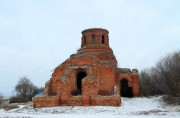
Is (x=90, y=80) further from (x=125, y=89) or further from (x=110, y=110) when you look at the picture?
(x=125, y=89)

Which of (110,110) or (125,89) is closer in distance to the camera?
(110,110)

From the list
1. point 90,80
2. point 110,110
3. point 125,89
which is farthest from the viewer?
point 125,89

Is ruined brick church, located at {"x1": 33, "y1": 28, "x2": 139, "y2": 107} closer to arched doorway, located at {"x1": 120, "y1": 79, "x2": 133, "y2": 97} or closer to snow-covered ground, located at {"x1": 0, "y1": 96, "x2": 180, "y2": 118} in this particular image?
arched doorway, located at {"x1": 120, "y1": 79, "x2": 133, "y2": 97}

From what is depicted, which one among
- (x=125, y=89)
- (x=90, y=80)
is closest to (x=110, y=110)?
(x=90, y=80)

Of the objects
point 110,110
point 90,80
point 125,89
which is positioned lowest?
point 110,110

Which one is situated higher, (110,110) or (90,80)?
(90,80)

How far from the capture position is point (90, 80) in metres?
23.8

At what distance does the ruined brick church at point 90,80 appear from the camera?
2352 cm

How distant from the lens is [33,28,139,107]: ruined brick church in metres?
23.5

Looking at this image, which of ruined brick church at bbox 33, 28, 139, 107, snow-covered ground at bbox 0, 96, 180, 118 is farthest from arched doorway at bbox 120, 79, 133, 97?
snow-covered ground at bbox 0, 96, 180, 118

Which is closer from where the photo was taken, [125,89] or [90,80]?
[90,80]

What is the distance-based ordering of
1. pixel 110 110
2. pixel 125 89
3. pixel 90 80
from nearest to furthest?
1. pixel 110 110
2. pixel 90 80
3. pixel 125 89

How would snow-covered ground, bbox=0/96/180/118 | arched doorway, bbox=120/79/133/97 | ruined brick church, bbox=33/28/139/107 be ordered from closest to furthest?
1. snow-covered ground, bbox=0/96/180/118
2. ruined brick church, bbox=33/28/139/107
3. arched doorway, bbox=120/79/133/97

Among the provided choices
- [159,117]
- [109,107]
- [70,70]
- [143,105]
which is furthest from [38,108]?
[159,117]
